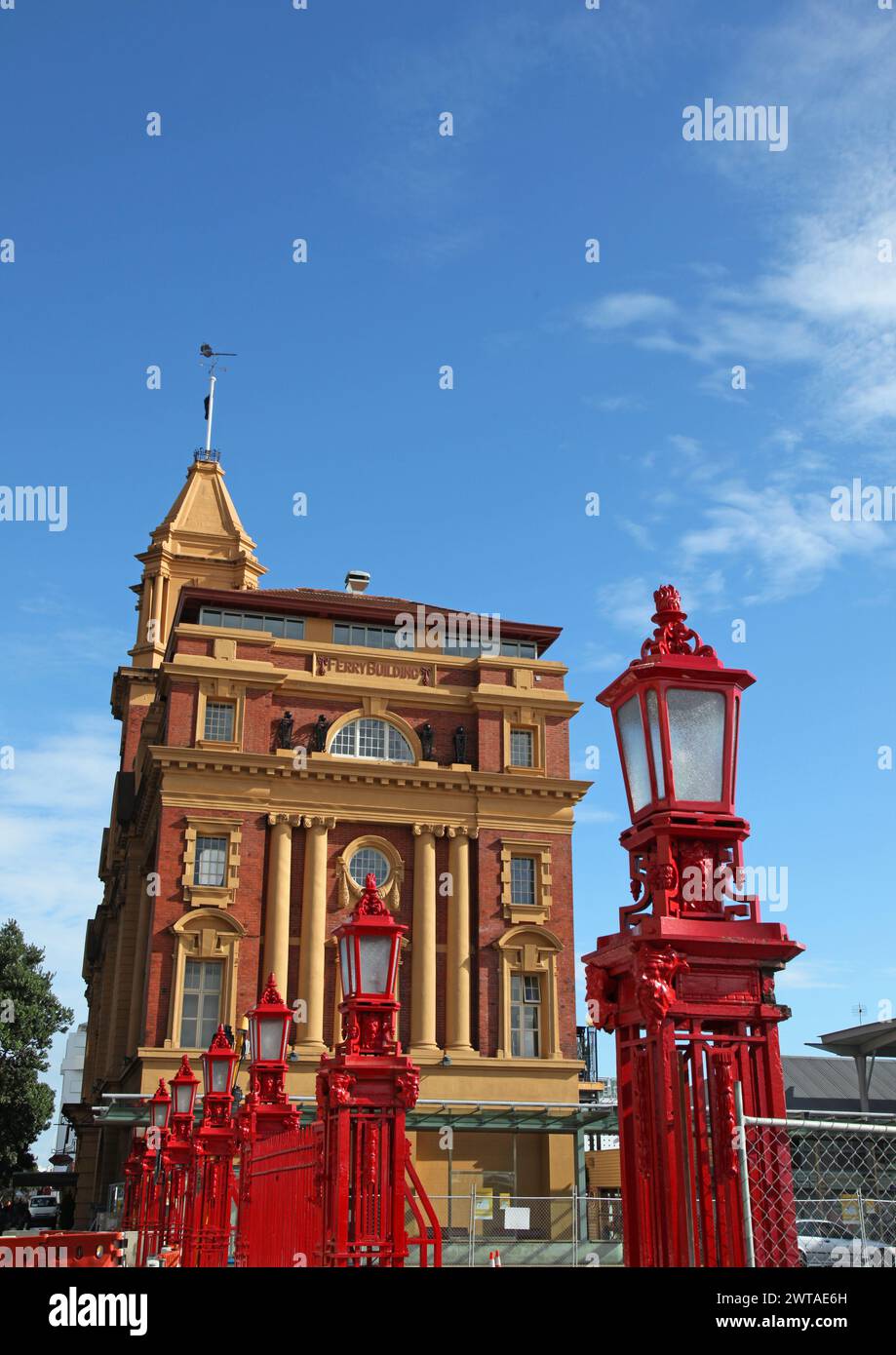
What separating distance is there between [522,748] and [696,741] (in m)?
40.5

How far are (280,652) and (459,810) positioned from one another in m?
8.30

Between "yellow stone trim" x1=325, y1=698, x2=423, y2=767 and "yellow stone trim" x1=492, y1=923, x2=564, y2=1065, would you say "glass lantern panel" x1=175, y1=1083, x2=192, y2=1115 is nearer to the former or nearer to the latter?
"yellow stone trim" x1=492, y1=923, x2=564, y2=1065

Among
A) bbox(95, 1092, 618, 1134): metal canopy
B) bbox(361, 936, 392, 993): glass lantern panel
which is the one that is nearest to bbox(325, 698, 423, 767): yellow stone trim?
bbox(95, 1092, 618, 1134): metal canopy

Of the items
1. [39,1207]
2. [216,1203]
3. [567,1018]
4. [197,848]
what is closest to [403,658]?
[197,848]

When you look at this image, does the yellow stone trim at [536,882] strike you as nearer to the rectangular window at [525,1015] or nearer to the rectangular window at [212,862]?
the rectangular window at [525,1015]

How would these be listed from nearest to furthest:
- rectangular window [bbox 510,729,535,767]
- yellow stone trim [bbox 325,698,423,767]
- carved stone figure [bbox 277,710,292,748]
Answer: carved stone figure [bbox 277,710,292,748] < yellow stone trim [bbox 325,698,423,767] < rectangular window [bbox 510,729,535,767]

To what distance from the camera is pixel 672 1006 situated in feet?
15.0

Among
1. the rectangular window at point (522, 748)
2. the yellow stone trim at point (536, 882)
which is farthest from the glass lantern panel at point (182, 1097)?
the rectangular window at point (522, 748)

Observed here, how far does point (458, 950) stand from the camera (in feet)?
139

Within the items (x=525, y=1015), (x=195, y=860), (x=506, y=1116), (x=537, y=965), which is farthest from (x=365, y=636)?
(x=506, y=1116)

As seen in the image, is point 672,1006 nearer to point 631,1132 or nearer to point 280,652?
point 631,1132

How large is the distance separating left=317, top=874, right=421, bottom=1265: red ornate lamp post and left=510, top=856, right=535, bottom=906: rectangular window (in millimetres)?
33874

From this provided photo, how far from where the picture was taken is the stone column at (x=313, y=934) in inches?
1575

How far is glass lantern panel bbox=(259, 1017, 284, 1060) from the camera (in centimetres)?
1488
